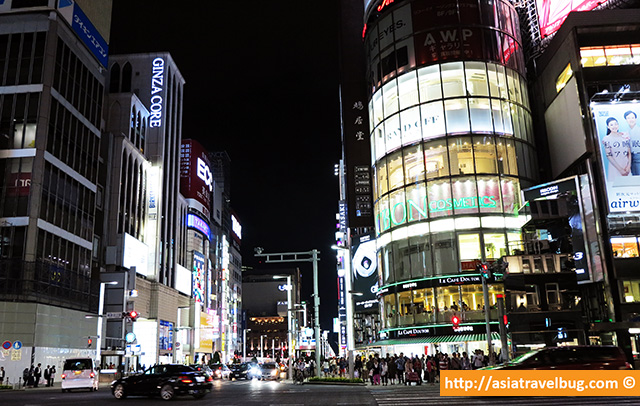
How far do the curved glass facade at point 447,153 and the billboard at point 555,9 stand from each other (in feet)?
11.7

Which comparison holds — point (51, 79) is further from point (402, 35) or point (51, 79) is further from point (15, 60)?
point (402, 35)

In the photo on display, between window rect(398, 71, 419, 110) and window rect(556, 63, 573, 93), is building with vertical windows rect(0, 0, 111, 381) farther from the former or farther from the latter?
window rect(556, 63, 573, 93)

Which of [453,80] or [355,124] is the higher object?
[453,80]

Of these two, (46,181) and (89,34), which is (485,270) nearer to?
(46,181)

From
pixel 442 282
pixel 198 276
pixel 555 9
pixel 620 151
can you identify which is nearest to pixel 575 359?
pixel 442 282

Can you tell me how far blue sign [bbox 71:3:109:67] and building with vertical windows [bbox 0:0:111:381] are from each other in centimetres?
20

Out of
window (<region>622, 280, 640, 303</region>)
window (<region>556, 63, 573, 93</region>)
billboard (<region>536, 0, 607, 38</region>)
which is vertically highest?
billboard (<region>536, 0, 607, 38</region>)

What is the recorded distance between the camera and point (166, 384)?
22.2m

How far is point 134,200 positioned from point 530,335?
49750 millimetres

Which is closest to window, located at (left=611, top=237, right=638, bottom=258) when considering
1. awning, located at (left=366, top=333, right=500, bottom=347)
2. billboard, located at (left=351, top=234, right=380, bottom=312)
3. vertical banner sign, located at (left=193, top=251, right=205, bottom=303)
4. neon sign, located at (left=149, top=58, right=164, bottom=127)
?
awning, located at (left=366, top=333, right=500, bottom=347)

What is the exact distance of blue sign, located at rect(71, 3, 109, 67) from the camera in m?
53.5

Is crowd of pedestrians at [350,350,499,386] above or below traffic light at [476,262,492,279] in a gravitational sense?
below

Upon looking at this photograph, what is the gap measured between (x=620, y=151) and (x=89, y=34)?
48761mm

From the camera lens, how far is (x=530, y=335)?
3759 centimetres
